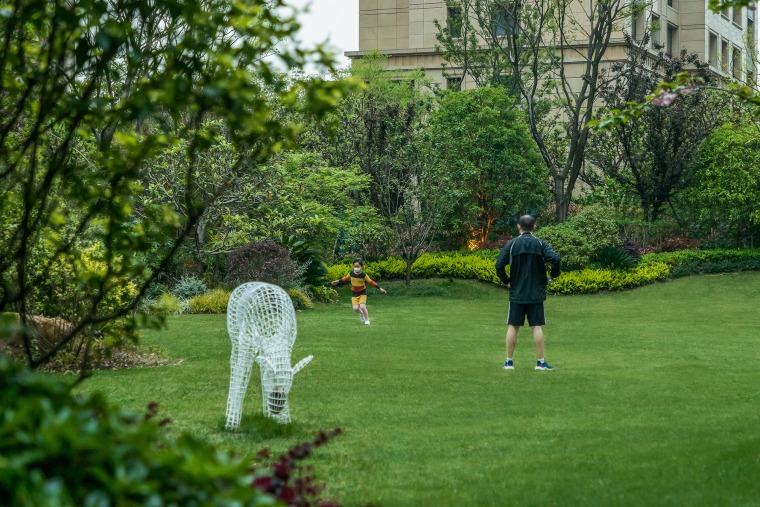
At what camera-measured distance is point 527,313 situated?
1609cm

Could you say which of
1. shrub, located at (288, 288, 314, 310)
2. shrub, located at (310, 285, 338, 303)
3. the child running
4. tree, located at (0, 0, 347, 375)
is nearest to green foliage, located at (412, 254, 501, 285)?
shrub, located at (310, 285, 338, 303)

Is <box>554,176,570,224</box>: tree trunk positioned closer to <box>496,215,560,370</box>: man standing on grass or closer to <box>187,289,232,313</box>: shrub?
<box>187,289,232,313</box>: shrub

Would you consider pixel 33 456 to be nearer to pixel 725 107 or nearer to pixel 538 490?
pixel 538 490

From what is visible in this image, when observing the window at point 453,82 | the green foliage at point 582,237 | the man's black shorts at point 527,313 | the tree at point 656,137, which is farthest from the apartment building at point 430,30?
the man's black shorts at point 527,313

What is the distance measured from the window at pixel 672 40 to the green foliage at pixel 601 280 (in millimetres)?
30479

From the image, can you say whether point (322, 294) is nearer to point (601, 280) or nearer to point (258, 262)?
point (258, 262)

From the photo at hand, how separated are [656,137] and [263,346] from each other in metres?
30.8

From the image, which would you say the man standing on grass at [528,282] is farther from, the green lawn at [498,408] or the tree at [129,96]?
the tree at [129,96]

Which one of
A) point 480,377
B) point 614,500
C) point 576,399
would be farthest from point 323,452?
point 480,377

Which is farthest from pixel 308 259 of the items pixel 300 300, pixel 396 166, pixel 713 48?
pixel 713 48

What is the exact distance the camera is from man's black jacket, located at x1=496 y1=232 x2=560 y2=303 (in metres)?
15.9

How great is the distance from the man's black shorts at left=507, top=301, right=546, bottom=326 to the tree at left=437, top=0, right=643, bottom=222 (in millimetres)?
25671

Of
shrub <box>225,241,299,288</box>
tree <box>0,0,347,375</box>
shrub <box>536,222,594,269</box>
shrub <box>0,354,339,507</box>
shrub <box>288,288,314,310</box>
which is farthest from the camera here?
shrub <box>536,222,594,269</box>

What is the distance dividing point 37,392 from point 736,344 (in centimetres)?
1880
